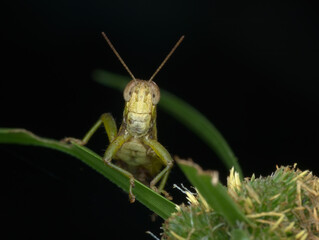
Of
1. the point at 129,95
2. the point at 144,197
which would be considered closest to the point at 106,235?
the point at 129,95

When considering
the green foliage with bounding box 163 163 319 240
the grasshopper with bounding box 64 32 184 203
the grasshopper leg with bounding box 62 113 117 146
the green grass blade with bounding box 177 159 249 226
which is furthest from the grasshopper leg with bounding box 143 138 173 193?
the green grass blade with bounding box 177 159 249 226

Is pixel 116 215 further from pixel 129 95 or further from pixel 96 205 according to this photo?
pixel 129 95

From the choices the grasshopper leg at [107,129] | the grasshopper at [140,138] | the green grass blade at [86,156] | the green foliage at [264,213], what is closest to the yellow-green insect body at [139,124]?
the grasshopper at [140,138]

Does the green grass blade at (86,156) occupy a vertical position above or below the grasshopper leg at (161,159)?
below

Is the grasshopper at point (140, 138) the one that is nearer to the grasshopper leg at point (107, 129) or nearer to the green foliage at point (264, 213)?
the grasshopper leg at point (107, 129)

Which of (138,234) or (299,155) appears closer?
(138,234)

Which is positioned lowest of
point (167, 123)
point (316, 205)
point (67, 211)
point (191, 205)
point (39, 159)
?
point (191, 205)

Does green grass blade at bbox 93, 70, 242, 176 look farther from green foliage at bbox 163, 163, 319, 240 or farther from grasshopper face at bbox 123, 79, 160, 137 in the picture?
green foliage at bbox 163, 163, 319, 240
